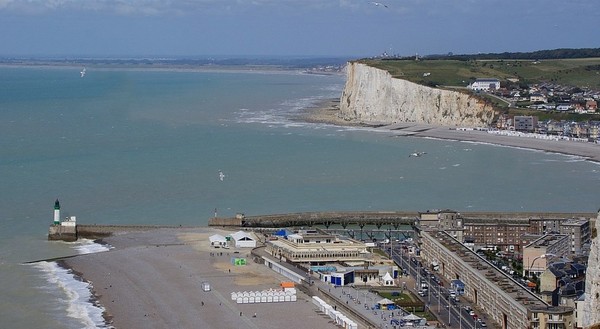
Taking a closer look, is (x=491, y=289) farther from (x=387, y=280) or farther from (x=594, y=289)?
(x=594, y=289)

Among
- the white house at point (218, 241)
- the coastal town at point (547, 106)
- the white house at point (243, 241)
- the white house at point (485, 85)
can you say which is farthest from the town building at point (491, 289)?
Result: the white house at point (485, 85)

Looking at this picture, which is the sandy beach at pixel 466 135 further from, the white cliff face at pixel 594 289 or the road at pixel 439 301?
the white cliff face at pixel 594 289

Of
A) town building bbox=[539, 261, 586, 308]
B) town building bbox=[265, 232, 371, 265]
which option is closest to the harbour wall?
town building bbox=[265, 232, 371, 265]

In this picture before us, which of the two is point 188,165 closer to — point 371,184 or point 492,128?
point 371,184

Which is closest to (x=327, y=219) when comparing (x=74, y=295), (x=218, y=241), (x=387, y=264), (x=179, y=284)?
(x=218, y=241)

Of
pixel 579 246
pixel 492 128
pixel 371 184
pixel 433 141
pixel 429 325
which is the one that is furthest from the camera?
pixel 492 128

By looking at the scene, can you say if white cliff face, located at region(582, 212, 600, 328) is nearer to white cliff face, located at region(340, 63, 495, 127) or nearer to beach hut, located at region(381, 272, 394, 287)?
beach hut, located at region(381, 272, 394, 287)

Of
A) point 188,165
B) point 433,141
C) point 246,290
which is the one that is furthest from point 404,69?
point 246,290
